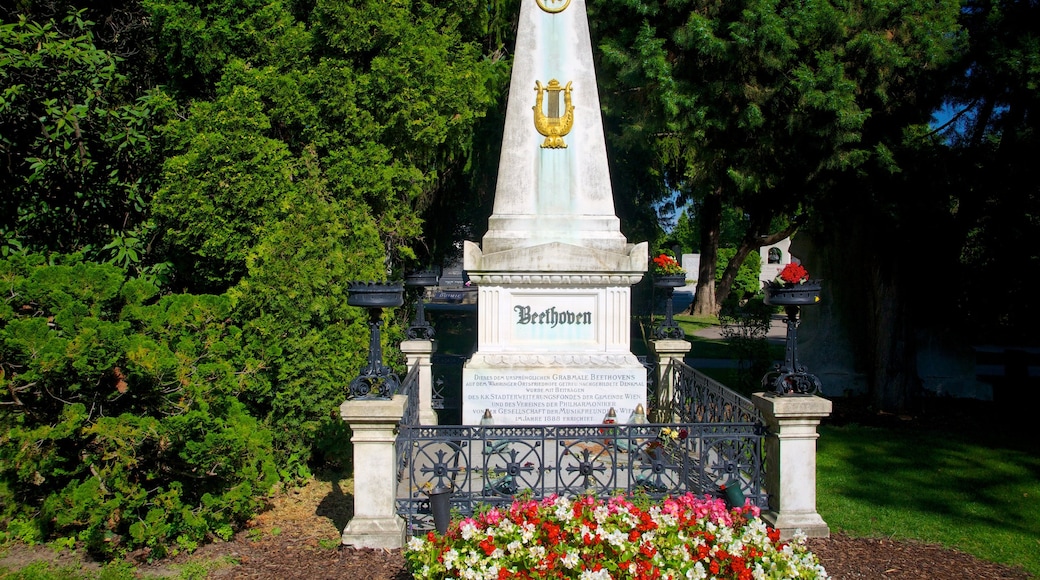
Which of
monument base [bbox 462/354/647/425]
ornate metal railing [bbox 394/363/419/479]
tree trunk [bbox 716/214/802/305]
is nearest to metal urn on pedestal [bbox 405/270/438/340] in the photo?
ornate metal railing [bbox 394/363/419/479]

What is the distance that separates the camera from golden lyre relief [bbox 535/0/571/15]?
9102 millimetres

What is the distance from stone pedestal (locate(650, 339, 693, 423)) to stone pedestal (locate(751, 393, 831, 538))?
3927 millimetres

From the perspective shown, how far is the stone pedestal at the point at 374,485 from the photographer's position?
5.88 metres

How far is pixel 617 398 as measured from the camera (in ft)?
27.2

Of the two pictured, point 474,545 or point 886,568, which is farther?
point 886,568

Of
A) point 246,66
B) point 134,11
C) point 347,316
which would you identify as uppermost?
point 134,11

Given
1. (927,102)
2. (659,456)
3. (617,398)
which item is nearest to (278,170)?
(617,398)

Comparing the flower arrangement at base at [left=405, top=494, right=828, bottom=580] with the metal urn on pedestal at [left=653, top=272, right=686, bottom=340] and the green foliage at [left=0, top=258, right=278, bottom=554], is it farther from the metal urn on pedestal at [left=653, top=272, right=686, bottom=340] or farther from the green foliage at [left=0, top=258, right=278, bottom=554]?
the metal urn on pedestal at [left=653, top=272, right=686, bottom=340]

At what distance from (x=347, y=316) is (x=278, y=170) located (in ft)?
8.23

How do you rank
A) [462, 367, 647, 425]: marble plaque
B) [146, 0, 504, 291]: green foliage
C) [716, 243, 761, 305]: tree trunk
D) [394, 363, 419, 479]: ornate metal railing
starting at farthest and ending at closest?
[716, 243, 761, 305]: tree trunk
[146, 0, 504, 291]: green foliage
[462, 367, 647, 425]: marble plaque
[394, 363, 419, 479]: ornate metal railing

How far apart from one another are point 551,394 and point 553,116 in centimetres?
331

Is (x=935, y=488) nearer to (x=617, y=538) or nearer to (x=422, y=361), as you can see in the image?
(x=617, y=538)

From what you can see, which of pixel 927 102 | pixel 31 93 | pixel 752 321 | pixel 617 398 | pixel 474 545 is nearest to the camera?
pixel 474 545

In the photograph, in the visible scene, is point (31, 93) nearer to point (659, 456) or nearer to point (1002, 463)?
point (659, 456)
